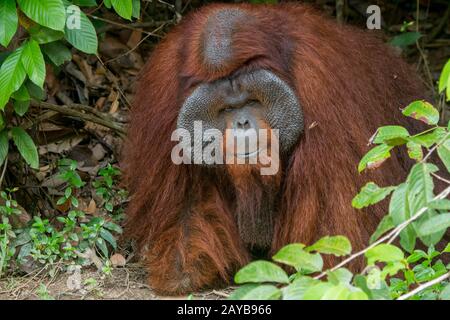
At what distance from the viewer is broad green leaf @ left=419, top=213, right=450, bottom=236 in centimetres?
279

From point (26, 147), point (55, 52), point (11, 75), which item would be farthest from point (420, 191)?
point (26, 147)

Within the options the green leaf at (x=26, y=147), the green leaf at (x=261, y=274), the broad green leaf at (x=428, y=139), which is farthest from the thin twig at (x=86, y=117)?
the green leaf at (x=261, y=274)

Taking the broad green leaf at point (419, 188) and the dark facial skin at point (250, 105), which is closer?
the broad green leaf at point (419, 188)

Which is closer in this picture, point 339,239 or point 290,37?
point 339,239

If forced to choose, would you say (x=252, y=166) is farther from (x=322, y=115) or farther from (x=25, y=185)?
(x=25, y=185)

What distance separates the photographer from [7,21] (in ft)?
12.6

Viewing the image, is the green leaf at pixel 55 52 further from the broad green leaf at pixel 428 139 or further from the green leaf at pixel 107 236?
the broad green leaf at pixel 428 139

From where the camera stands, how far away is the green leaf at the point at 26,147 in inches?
172

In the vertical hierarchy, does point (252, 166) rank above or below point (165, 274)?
above

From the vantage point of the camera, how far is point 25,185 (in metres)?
5.01

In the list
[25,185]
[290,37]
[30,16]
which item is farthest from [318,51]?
[25,185]

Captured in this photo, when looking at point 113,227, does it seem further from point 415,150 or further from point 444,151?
point 444,151

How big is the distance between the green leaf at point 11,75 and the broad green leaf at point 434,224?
1.97 meters

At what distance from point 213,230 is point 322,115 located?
861 millimetres
